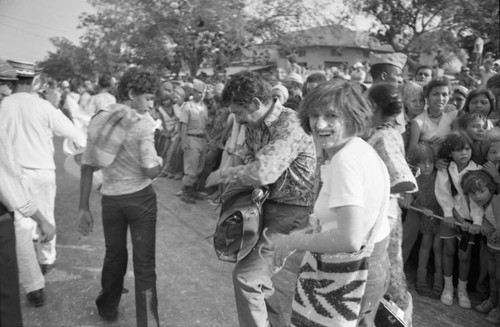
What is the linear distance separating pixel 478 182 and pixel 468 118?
74cm

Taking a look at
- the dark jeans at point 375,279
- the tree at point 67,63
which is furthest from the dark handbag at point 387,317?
the tree at point 67,63

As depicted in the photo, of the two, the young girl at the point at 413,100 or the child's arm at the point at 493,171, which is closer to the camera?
the child's arm at the point at 493,171

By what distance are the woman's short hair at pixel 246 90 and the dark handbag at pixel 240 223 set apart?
0.54m

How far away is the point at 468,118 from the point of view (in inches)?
150

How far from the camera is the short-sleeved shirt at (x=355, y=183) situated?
154cm

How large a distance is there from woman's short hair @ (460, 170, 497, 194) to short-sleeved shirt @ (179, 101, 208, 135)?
4904 millimetres

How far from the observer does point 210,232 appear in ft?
17.5

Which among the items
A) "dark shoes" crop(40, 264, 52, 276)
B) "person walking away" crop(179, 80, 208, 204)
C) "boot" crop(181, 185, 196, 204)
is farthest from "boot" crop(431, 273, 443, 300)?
"person walking away" crop(179, 80, 208, 204)

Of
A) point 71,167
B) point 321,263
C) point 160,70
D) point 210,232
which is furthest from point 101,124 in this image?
point 160,70

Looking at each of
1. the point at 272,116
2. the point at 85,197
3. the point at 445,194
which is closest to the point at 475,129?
the point at 445,194

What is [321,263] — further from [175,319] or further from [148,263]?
[175,319]

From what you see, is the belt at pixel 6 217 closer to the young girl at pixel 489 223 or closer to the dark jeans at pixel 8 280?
the dark jeans at pixel 8 280

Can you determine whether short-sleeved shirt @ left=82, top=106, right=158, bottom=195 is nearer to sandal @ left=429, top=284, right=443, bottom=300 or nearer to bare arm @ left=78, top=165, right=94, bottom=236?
bare arm @ left=78, top=165, right=94, bottom=236

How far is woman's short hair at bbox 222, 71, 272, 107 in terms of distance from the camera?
253 cm
